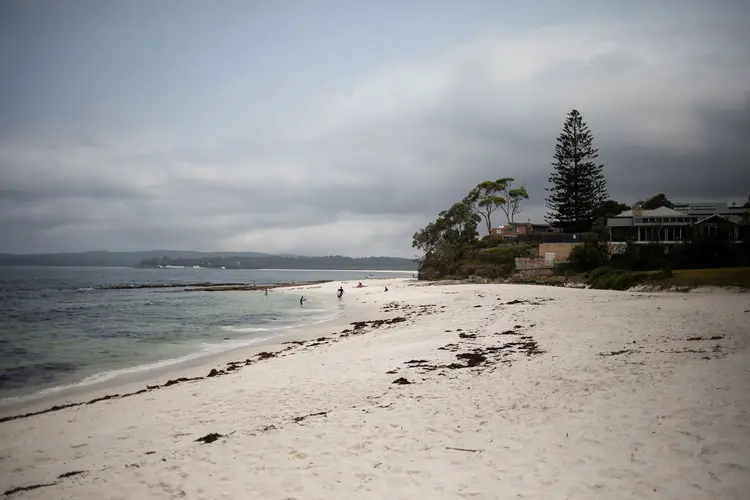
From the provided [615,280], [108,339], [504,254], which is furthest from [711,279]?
[108,339]

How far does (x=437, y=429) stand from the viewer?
6180 millimetres

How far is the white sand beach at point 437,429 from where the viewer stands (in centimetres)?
470

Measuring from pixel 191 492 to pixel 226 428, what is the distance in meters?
2.28

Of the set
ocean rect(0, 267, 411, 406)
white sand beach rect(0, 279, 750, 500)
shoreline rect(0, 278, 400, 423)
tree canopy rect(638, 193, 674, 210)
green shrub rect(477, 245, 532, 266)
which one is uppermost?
tree canopy rect(638, 193, 674, 210)

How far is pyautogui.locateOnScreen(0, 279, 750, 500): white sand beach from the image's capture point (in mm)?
4695

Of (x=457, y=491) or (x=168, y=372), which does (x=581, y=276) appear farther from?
(x=457, y=491)

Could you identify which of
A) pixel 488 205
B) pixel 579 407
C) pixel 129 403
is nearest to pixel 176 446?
pixel 129 403

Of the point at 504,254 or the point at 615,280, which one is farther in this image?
the point at 504,254

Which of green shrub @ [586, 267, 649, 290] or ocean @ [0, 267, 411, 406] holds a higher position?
green shrub @ [586, 267, 649, 290]

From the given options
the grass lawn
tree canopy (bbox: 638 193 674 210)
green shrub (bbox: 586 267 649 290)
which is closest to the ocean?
green shrub (bbox: 586 267 649 290)

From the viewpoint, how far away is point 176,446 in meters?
6.37

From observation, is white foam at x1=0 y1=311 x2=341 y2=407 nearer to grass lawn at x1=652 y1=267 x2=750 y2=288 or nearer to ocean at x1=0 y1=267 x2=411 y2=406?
ocean at x1=0 y1=267 x2=411 y2=406

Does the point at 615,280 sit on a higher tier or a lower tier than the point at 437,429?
higher

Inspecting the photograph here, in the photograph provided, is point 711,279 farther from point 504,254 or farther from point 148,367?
point 148,367
